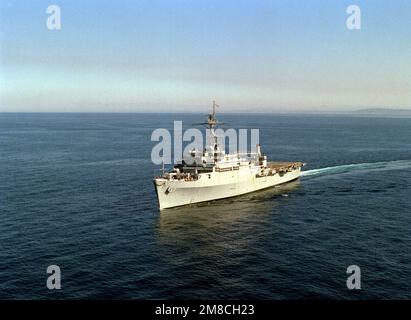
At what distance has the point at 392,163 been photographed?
334 ft

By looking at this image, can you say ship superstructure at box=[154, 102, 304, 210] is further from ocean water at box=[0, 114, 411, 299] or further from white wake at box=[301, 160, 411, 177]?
white wake at box=[301, 160, 411, 177]

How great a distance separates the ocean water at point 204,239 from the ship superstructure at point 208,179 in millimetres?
2074

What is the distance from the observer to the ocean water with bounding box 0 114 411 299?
38281 millimetres

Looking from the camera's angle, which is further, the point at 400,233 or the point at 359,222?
the point at 359,222

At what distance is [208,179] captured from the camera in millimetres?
68688

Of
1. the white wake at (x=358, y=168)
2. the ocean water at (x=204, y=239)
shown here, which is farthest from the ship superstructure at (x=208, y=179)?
the white wake at (x=358, y=168)

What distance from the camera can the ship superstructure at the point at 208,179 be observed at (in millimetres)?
65000

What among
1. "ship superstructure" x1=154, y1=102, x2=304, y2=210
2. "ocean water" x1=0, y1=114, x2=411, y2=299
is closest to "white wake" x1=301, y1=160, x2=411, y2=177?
"ocean water" x1=0, y1=114, x2=411, y2=299

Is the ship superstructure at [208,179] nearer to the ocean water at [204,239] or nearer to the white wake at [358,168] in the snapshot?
the ocean water at [204,239]

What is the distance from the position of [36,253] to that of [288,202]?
39858 millimetres

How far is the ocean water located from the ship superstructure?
81.6 inches
